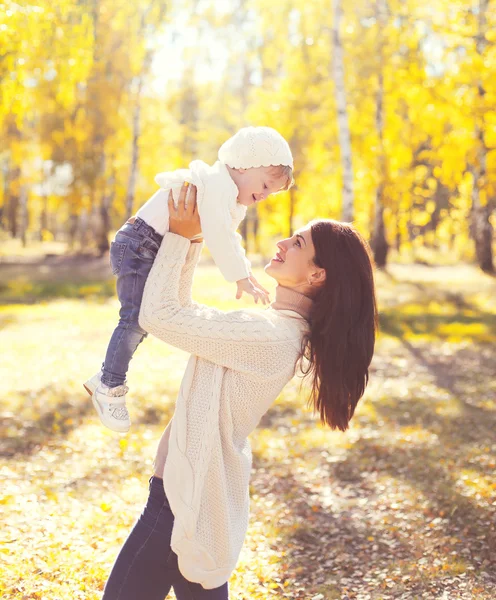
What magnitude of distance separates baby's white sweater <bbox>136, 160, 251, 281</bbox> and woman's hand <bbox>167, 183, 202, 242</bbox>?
8 centimetres

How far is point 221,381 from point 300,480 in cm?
408

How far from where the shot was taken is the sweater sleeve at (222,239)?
8.63 feet

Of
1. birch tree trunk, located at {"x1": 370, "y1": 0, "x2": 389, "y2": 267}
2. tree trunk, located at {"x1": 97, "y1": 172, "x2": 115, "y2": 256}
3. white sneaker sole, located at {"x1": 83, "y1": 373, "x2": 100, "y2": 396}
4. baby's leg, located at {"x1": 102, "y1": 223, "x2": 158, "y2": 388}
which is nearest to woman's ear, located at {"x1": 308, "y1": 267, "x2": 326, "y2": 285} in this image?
baby's leg, located at {"x1": 102, "y1": 223, "x2": 158, "y2": 388}

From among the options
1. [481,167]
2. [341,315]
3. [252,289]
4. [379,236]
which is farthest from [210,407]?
[379,236]

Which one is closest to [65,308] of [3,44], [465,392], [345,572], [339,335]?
[3,44]

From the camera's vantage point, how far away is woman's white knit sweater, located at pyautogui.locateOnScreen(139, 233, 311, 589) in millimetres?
2207

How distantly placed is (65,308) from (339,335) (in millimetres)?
13105

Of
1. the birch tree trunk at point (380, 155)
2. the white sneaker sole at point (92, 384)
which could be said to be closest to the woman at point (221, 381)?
the white sneaker sole at point (92, 384)

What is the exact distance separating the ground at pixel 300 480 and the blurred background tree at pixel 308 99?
4407 millimetres

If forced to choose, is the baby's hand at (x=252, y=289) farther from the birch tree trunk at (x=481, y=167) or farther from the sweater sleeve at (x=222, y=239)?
the birch tree trunk at (x=481, y=167)

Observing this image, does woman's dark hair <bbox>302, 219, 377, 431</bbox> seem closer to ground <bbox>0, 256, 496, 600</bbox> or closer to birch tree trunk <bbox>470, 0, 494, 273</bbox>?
ground <bbox>0, 256, 496, 600</bbox>

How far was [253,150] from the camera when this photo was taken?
297cm

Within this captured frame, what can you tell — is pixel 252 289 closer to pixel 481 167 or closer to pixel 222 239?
pixel 222 239

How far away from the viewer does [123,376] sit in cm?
308
